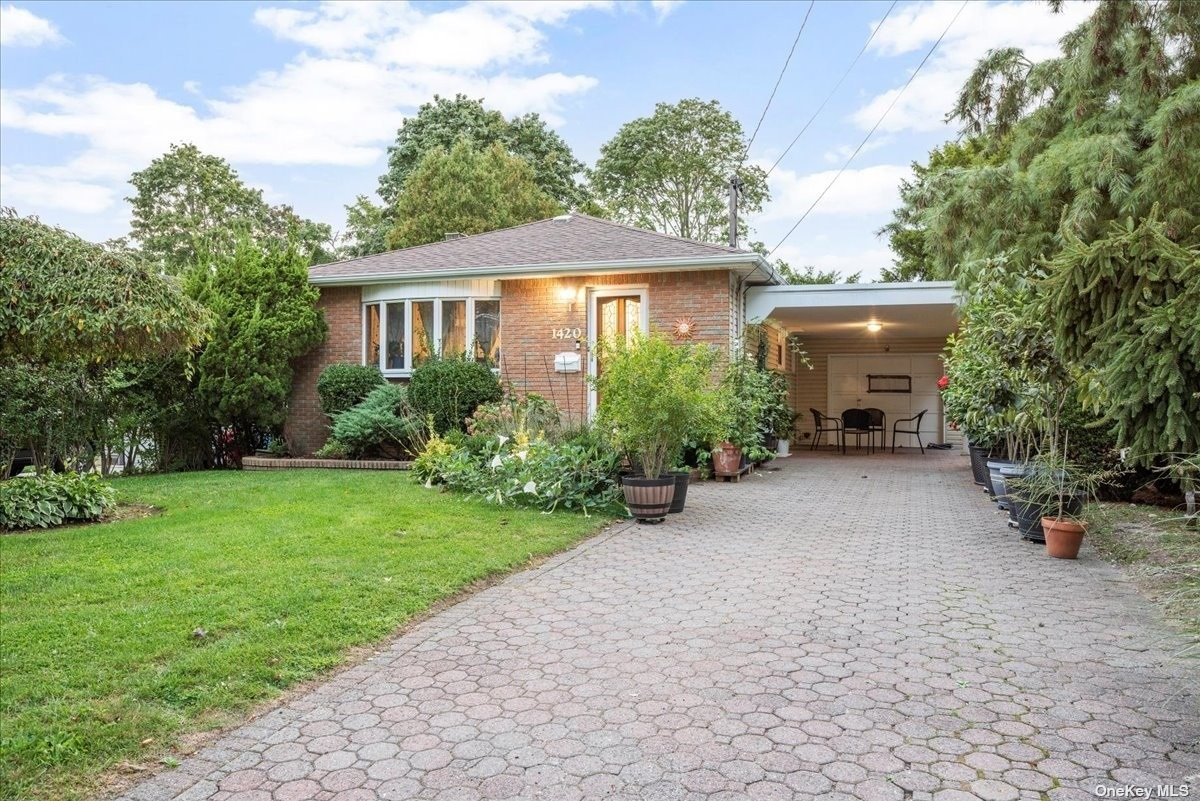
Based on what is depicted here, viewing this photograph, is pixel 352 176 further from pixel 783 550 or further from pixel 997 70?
pixel 783 550

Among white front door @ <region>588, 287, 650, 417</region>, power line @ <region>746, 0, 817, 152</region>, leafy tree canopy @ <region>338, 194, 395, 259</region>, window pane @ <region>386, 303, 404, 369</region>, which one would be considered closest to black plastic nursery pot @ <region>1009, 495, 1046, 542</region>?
white front door @ <region>588, 287, 650, 417</region>

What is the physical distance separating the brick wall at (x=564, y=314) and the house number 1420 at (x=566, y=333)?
0.04 m

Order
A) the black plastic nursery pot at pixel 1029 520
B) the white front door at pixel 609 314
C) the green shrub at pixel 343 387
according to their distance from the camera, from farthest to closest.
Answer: the green shrub at pixel 343 387, the white front door at pixel 609 314, the black plastic nursery pot at pixel 1029 520

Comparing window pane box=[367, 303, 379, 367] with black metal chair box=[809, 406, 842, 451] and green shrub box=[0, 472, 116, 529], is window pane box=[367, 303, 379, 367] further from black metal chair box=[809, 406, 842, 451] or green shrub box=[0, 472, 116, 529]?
black metal chair box=[809, 406, 842, 451]

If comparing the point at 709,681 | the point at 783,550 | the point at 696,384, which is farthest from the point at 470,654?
the point at 696,384

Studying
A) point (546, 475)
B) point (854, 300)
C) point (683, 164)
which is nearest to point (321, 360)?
point (546, 475)

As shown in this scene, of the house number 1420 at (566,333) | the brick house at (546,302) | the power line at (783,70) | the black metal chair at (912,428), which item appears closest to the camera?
the power line at (783,70)

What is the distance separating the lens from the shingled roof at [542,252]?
12.0 metres

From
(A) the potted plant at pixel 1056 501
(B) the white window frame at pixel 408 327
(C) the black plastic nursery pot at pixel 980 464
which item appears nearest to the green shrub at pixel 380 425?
(B) the white window frame at pixel 408 327

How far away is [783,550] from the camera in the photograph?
647cm

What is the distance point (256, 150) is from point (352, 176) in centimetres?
1221

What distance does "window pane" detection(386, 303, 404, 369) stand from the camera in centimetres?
1370

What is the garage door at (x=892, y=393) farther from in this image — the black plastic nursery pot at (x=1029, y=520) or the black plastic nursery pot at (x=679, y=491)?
the black plastic nursery pot at (x=1029, y=520)

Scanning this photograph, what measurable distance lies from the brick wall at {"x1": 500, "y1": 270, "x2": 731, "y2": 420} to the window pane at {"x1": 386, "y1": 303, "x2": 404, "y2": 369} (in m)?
1.99
